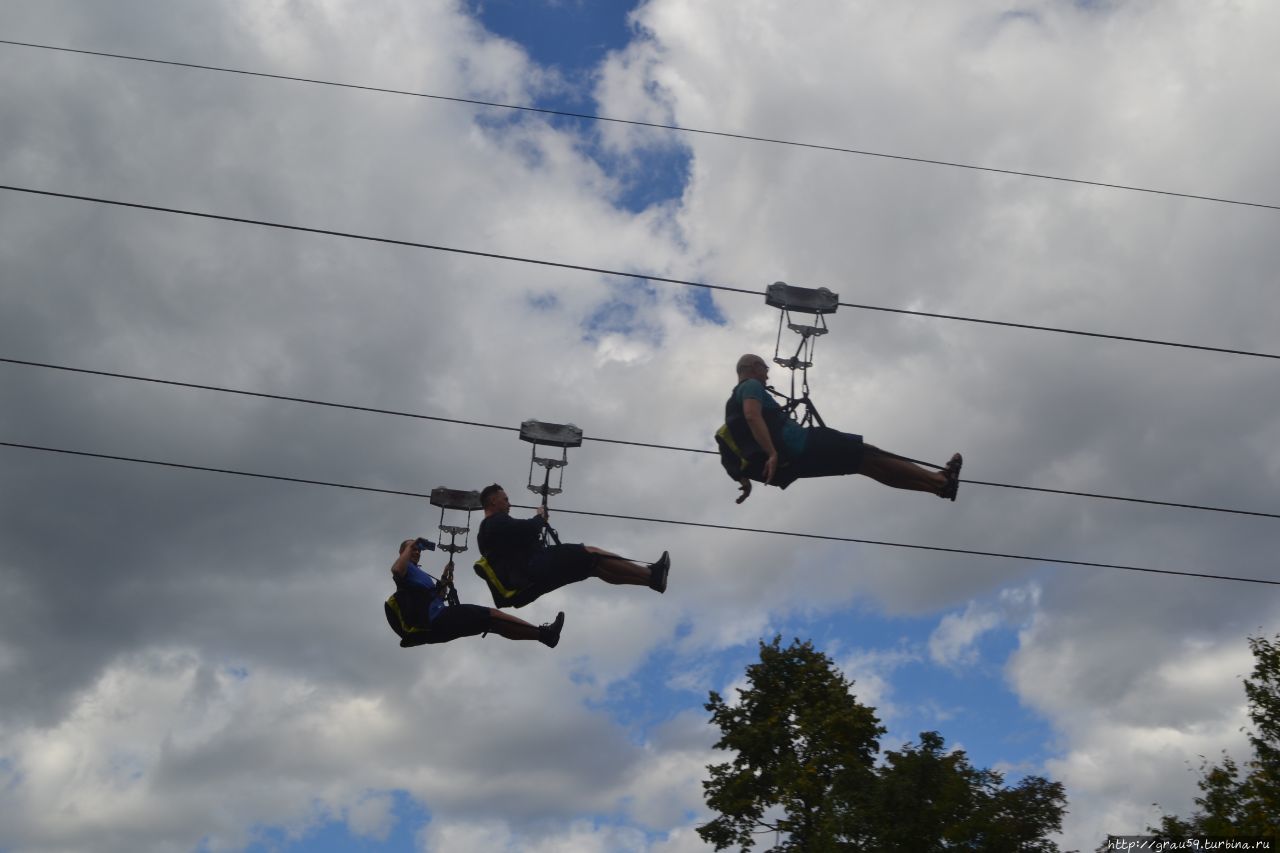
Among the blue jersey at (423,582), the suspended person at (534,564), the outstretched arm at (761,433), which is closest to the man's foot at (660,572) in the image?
the suspended person at (534,564)

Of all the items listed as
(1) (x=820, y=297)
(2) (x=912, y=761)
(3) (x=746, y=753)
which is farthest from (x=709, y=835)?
(1) (x=820, y=297)

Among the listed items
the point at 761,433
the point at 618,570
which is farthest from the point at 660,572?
the point at 761,433

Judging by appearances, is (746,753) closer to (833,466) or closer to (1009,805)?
(1009,805)

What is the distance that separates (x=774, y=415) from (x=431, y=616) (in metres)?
3.79

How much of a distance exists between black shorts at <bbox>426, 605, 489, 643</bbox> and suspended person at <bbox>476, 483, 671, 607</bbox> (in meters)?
0.38

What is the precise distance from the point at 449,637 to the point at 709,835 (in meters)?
22.8

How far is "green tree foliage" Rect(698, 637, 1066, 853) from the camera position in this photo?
101 feet

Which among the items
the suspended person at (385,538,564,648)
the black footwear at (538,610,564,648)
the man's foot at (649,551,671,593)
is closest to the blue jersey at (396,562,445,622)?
the suspended person at (385,538,564,648)

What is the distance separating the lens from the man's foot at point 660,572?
11.9 metres

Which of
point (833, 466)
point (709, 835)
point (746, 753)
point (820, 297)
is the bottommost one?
point (833, 466)

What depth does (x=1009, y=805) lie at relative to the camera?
32219 mm

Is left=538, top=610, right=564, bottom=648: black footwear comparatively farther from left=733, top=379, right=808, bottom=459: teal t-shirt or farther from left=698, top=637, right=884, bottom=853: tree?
left=698, top=637, right=884, bottom=853: tree

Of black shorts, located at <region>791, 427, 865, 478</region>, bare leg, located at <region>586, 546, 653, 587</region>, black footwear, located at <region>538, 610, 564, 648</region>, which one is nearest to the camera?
black shorts, located at <region>791, 427, 865, 478</region>

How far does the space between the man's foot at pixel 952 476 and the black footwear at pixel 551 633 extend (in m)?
3.73
